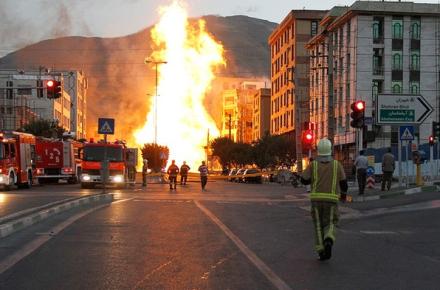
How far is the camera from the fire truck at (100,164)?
1484 inches

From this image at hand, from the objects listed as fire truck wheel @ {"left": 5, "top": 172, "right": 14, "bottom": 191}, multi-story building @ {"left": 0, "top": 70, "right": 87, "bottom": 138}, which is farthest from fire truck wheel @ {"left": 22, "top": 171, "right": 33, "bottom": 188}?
multi-story building @ {"left": 0, "top": 70, "right": 87, "bottom": 138}

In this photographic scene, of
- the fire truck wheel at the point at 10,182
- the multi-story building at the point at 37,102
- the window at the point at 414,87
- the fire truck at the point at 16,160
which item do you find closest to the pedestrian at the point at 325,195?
the fire truck at the point at 16,160

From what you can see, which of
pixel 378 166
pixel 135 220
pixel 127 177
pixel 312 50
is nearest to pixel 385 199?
pixel 135 220

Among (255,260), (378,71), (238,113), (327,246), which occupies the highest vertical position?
(238,113)

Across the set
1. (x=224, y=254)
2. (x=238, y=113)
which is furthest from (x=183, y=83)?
(x=224, y=254)

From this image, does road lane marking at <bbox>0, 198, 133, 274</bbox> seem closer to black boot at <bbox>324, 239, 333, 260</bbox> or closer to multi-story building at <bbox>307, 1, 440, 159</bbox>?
black boot at <bbox>324, 239, 333, 260</bbox>

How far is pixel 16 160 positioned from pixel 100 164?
14.8 feet

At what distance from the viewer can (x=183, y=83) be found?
383 ft

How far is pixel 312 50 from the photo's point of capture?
9188 centimetres

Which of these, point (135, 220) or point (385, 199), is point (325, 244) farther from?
point (385, 199)

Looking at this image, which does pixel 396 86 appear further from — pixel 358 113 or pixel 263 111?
pixel 263 111

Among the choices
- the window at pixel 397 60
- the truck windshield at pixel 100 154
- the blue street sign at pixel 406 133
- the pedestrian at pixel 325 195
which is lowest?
the pedestrian at pixel 325 195

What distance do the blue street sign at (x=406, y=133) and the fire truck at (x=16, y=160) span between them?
779 inches

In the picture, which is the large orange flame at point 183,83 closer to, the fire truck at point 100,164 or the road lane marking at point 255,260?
the fire truck at point 100,164
